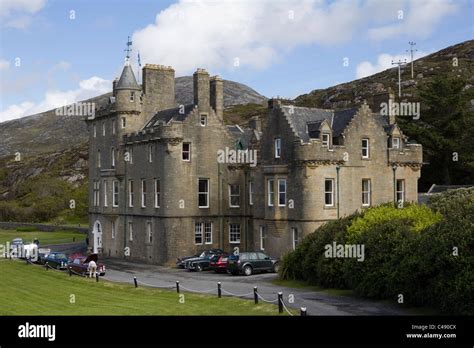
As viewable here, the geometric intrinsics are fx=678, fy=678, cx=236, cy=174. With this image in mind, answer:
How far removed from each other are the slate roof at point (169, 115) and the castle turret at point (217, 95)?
96.8 inches

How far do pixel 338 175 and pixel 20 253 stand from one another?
Answer: 2804cm

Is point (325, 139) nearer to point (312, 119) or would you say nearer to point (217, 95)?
point (312, 119)

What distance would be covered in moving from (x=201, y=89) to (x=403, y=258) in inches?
1173

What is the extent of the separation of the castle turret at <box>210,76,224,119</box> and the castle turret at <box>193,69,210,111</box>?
3.88 feet

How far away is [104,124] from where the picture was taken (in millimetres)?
64062

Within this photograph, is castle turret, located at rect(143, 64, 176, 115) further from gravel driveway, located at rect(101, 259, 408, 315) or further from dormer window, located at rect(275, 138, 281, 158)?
dormer window, located at rect(275, 138, 281, 158)

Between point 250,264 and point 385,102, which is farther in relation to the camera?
point 385,102

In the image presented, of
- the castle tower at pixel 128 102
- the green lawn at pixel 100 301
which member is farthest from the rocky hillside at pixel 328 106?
the green lawn at pixel 100 301

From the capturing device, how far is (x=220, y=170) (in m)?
57.0

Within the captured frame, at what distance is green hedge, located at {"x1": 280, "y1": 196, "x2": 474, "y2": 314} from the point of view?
85.1 feet

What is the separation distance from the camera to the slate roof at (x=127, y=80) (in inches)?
2361

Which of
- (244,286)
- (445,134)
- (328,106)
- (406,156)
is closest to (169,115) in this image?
(406,156)
